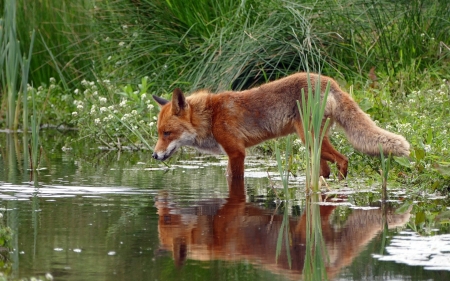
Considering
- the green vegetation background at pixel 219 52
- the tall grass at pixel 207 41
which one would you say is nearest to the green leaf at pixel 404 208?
the green vegetation background at pixel 219 52

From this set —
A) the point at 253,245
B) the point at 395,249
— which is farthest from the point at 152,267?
the point at 395,249

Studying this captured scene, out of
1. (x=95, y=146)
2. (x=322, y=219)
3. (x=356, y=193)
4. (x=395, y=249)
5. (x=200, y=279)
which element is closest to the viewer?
(x=200, y=279)

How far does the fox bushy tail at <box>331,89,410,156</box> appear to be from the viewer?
771 cm

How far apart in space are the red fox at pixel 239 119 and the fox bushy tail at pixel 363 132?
0.02 m

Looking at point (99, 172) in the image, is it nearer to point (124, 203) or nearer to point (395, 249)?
point (124, 203)

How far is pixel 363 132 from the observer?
803cm

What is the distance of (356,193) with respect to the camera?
734 centimetres

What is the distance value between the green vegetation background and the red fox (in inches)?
48.4

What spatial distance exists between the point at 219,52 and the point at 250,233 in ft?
22.4

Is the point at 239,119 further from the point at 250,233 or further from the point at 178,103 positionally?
the point at 250,233

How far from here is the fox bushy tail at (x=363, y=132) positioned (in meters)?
7.71

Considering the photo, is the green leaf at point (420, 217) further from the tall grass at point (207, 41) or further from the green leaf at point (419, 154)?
the tall grass at point (207, 41)

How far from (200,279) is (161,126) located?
468 cm

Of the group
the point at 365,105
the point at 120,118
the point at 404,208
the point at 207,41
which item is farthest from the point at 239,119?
the point at 207,41
